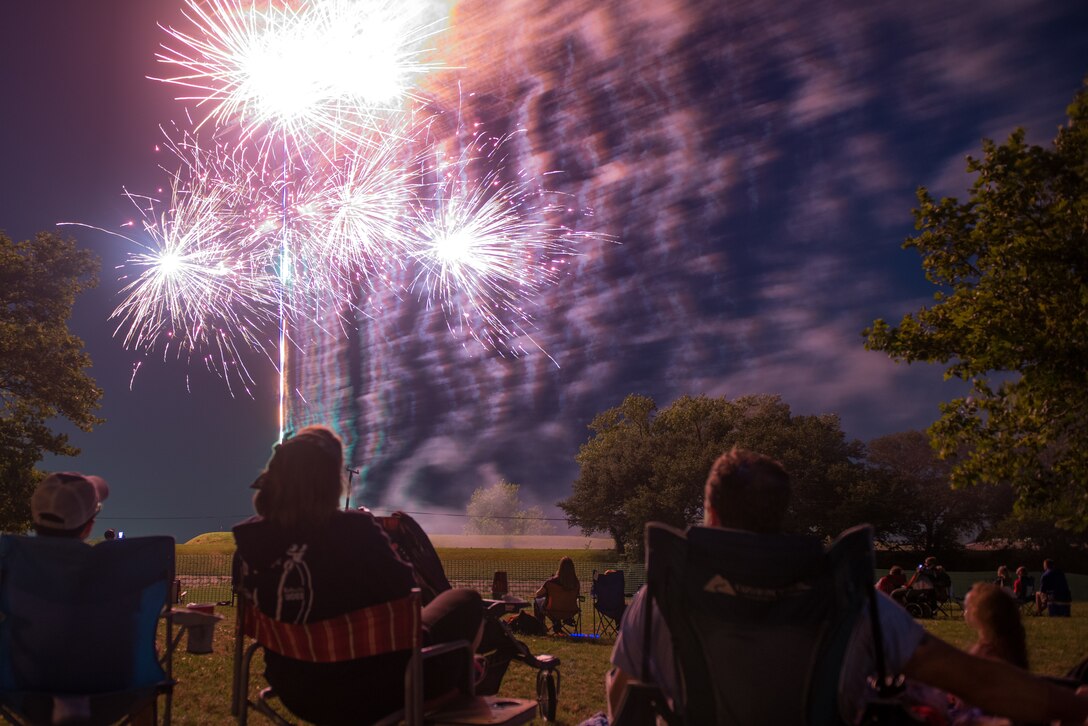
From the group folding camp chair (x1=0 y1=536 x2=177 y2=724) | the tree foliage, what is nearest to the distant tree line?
the tree foliage

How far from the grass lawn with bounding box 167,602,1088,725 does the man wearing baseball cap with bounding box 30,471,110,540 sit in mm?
3543

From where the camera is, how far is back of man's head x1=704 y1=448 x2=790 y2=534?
298 centimetres

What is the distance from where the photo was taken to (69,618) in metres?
4.13

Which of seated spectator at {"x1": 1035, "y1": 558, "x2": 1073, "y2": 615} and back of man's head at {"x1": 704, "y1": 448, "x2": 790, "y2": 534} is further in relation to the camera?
seated spectator at {"x1": 1035, "y1": 558, "x2": 1073, "y2": 615}

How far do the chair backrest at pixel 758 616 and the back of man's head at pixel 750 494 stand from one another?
13 centimetres

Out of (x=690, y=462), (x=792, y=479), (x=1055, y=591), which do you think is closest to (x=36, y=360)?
(x=1055, y=591)

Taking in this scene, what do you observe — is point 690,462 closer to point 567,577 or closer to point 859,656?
point 567,577

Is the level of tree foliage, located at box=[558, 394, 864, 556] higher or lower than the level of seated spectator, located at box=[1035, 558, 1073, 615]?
higher

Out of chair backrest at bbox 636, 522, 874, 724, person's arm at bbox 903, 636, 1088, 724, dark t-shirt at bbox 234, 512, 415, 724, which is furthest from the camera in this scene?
dark t-shirt at bbox 234, 512, 415, 724

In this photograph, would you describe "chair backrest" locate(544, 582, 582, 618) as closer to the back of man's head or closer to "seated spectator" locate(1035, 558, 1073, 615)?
"seated spectator" locate(1035, 558, 1073, 615)

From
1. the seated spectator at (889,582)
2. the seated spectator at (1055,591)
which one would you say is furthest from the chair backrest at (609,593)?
the seated spectator at (1055,591)

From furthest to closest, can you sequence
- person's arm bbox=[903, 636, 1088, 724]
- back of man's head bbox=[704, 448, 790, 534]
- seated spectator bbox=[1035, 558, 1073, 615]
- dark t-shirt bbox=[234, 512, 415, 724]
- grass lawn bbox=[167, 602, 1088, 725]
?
seated spectator bbox=[1035, 558, 1073, 615] < grass lawn bbox=[167, 602, 1088, 725] < dark t-shirt bbox=[234, 512, 415, 724] < back of man's head bbox=[704, 448, 790, 534] < person's arm bbox=[903, 636, 1088, 724]

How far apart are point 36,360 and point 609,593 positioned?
74.9 ft

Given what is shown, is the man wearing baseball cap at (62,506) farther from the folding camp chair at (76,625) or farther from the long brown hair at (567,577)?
the long brown hair at (567,577)
